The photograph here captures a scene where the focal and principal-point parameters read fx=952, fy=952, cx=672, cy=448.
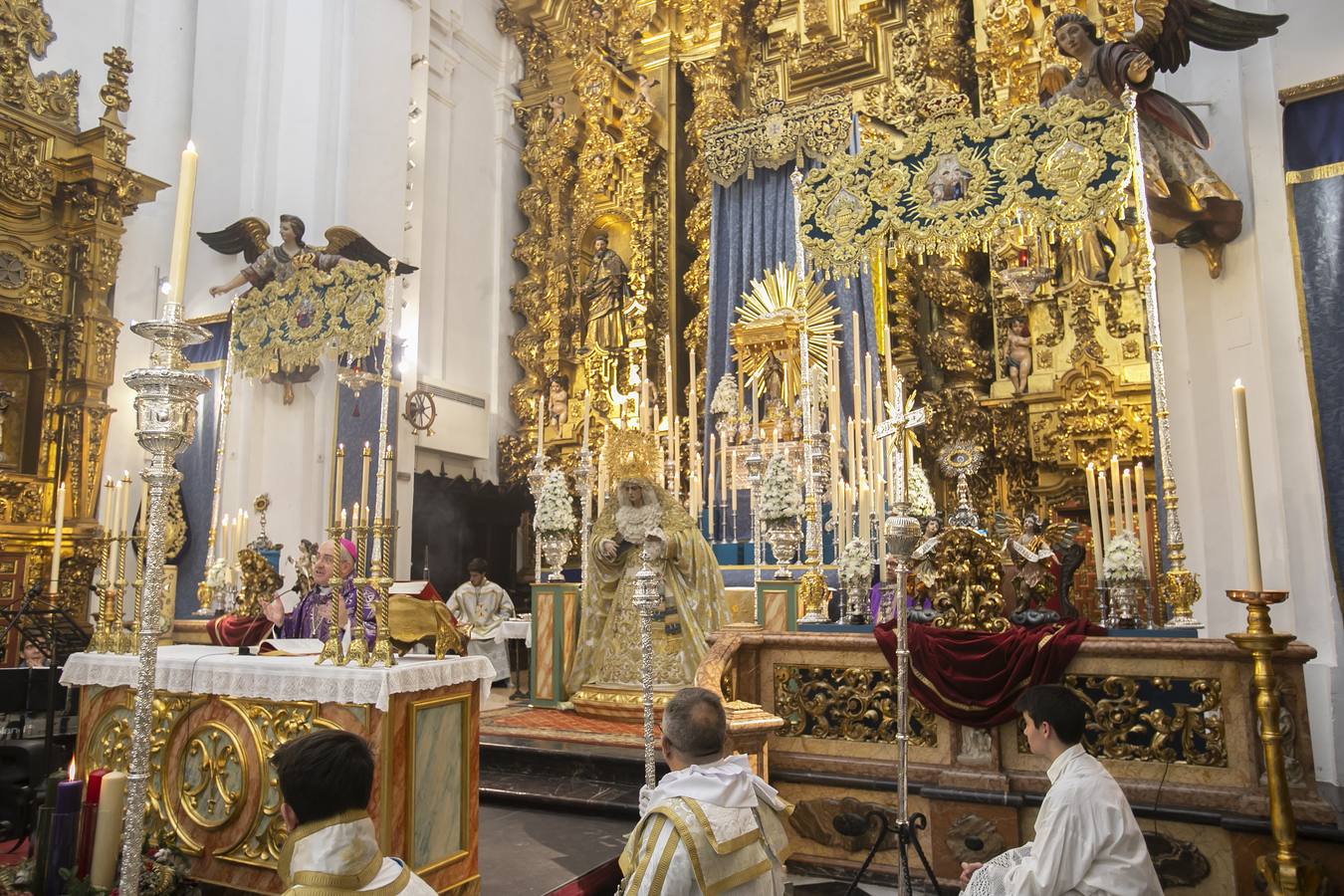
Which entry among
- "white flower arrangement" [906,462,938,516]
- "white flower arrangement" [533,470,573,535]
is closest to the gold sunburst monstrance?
"white flower arrangement" [906,462,938,516]

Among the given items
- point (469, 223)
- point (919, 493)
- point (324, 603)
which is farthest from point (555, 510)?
point (469, 223)

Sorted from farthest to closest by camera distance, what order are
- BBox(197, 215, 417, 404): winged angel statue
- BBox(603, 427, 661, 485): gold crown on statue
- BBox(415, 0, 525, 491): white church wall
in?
BBox(415, 0, 525, 491): white church wall, BBox(197, 215, 417, 404): winged angel statue, BBox(603, 427, 661, 485): gold crown on statue

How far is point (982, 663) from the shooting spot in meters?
5.07

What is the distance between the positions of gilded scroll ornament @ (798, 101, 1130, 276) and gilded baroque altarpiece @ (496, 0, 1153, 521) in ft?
11.5

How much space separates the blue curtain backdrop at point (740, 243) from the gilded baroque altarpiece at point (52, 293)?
6831 mm

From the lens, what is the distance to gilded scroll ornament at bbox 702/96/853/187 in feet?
39.9

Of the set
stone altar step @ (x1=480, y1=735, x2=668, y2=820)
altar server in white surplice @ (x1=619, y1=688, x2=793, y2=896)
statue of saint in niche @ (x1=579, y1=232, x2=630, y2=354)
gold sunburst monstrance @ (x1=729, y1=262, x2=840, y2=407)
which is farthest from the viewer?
statue of saint in niche @ (x1=579, y1=232, x2=630, y2=354)

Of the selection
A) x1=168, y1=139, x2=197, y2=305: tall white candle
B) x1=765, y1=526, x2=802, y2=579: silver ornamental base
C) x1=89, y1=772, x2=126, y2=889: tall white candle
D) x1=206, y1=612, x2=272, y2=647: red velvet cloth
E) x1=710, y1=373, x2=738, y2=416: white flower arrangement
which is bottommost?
x1=89, y1=772, x2=126, y2=889: tall white candle

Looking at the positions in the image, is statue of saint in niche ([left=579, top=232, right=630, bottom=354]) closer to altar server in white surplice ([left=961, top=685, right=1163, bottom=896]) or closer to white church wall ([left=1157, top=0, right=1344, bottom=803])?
white church wall ([left=1157, top=0, right=1344, bottom=803])

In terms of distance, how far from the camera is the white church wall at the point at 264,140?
429 inches

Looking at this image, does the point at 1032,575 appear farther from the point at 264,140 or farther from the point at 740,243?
the point at 264,140

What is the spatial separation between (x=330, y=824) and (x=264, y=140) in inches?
449

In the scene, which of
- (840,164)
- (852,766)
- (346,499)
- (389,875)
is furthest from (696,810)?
(346,499)

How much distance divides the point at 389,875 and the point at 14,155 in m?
9.73
